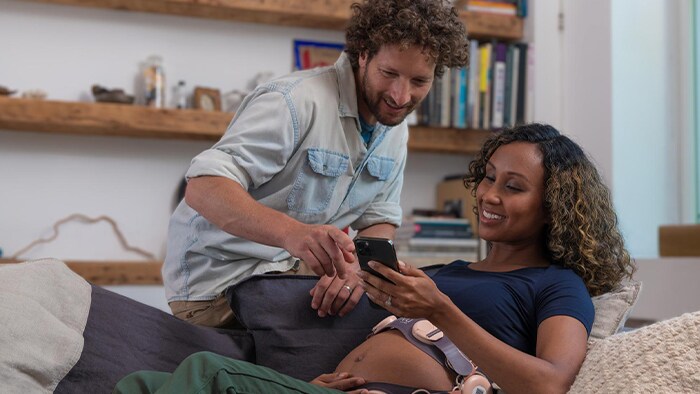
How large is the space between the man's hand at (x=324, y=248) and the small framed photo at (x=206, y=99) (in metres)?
1.90

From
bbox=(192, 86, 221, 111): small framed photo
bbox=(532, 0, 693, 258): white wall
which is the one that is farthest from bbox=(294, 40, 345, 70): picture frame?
bbox=(532, 0, 693, 258): white wall

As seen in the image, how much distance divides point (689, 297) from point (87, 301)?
1959 mm

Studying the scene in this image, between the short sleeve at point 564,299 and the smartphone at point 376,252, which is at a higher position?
the smartphone at point 376,252

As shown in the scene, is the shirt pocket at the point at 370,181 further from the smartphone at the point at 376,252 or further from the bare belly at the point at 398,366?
the smartphone at the point at 376,252

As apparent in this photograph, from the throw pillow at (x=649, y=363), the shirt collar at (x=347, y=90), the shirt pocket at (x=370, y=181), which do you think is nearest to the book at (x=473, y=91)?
the shirt pocket at (x=370, y=181)

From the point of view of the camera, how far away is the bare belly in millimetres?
1516

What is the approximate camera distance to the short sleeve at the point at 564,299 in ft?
4.84

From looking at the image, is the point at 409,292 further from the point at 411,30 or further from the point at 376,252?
the point at 411,30

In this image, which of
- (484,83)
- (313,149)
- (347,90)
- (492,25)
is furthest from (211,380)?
(492,25)

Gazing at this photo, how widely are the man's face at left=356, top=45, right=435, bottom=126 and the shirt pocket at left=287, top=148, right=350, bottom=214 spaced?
14 centimetres

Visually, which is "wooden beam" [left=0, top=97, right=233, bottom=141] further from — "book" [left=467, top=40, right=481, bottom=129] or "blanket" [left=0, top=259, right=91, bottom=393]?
"blanket" [left=0, top=259, right=91, bottom=393]

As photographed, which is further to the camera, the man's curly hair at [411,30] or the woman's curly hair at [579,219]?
the man's curly hair at [411,30]

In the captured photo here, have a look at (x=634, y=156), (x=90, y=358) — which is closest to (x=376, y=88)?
(x=90, y=358)

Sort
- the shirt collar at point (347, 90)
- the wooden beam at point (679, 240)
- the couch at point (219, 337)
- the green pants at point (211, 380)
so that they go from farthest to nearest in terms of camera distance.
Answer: the wooden beam at point (679, 240)
the shirt collar at point (347, 90)
the couch at point (219, 337)
the green pants at point (211, 380)
